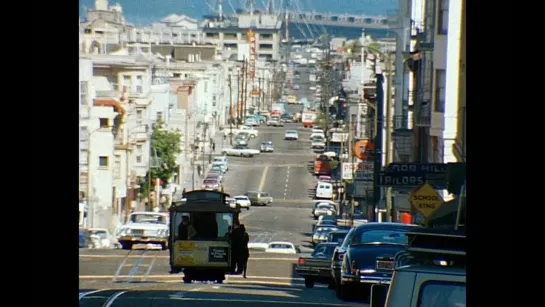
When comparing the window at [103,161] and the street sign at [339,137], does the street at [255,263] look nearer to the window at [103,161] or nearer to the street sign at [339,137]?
the street sign at [339,137]

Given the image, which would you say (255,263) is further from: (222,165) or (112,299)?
(112,299)

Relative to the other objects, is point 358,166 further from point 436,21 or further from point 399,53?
point 436,21

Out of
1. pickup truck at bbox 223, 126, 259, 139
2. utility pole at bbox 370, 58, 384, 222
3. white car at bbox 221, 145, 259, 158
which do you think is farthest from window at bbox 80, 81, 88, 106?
utility pole at bbox 370, 58, 384, 222

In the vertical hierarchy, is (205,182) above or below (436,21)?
below

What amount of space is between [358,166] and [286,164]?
6065 mm

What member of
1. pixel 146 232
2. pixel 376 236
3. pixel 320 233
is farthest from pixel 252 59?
pixel 376 236

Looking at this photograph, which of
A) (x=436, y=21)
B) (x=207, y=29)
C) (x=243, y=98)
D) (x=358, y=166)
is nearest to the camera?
(x=436, y=21)

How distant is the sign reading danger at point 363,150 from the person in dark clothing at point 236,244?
15226 millimetres

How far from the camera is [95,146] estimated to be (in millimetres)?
43406

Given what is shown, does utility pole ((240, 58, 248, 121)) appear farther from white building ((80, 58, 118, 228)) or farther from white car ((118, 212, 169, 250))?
white car ((118, 212, 169, 250))

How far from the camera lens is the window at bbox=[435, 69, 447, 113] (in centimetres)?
3120

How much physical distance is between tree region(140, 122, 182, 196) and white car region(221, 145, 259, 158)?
1.60m
